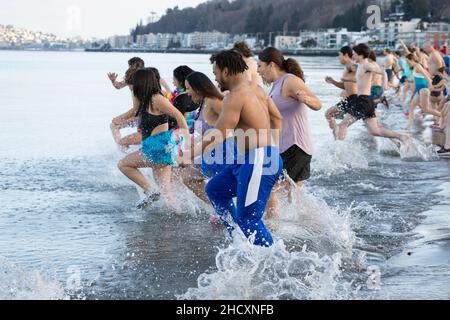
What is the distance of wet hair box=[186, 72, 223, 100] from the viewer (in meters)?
6.44

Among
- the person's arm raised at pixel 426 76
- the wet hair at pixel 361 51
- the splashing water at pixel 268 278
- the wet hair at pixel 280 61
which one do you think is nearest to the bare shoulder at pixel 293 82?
the wet hair at pixel 280 61

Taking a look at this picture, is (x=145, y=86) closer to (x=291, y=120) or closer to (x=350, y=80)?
(x=291, y=120)

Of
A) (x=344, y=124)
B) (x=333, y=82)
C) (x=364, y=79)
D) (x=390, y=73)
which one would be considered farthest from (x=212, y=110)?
(x=390, y=73)

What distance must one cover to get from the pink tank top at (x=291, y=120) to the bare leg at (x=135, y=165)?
5.06 feet

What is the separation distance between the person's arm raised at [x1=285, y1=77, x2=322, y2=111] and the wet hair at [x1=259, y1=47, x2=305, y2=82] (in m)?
0.12

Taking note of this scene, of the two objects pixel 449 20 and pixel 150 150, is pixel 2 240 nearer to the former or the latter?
pixel 150 150

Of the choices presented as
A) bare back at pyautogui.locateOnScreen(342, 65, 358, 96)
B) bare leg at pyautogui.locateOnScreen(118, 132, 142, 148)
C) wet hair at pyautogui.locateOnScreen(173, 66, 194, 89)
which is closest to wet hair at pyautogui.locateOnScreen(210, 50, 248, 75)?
wet hair at pyautogui.locateOnScreen(173, 66, 194, 89)

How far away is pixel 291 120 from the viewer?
7.22 metres

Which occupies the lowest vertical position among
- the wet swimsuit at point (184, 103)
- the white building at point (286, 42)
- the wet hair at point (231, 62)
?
the white building at point (286, 42)

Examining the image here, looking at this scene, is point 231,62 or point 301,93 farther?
point 301,93

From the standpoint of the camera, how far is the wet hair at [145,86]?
7746 mm

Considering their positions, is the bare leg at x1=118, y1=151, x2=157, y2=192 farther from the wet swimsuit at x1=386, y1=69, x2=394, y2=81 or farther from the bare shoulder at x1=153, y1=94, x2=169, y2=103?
the wet swimsuit at x1=386, y1=69, x2=394, y2=81

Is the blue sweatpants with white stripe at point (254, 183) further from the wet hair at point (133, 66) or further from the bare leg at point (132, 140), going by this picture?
the wet hair at point (133, 66)

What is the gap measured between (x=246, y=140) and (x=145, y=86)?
7.72 ft
